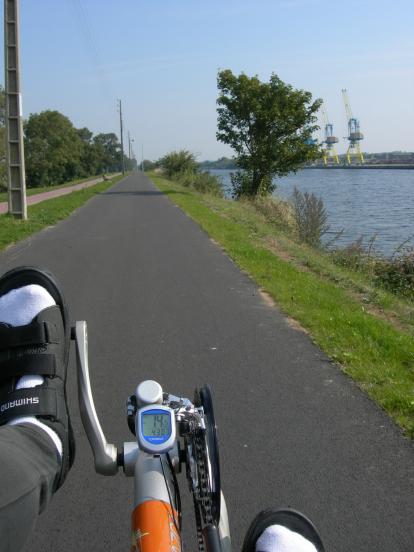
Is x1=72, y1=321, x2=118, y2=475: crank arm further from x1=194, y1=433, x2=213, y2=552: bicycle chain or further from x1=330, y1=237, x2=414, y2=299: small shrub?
x1=330, y1=237, x2=414, y2=299: small shrub

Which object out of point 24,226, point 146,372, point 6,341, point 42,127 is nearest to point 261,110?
point 24,226

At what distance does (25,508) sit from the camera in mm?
1537

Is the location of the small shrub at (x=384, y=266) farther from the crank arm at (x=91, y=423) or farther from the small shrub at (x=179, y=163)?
the small shrub at (x=179, y=163)

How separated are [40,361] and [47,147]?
76.5 meters

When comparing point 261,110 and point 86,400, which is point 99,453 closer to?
point 86,400

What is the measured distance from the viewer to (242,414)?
3533mm

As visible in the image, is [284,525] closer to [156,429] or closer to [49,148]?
[156,429]

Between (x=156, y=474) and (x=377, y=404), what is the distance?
Answer: 232 centimetres

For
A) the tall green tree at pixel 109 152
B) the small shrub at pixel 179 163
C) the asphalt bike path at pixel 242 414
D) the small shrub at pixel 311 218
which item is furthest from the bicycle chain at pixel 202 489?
the tall green tree at pixel 109 152

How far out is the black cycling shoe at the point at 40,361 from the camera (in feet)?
6.64

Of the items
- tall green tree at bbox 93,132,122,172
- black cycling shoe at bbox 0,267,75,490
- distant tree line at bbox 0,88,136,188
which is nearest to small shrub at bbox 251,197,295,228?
black cycling shoe at bbox 0,267,75,490

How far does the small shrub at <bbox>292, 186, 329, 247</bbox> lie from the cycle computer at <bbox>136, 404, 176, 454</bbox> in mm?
12396

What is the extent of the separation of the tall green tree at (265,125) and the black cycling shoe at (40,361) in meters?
25.4

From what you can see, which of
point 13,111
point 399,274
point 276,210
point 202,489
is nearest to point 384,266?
point 399,274
